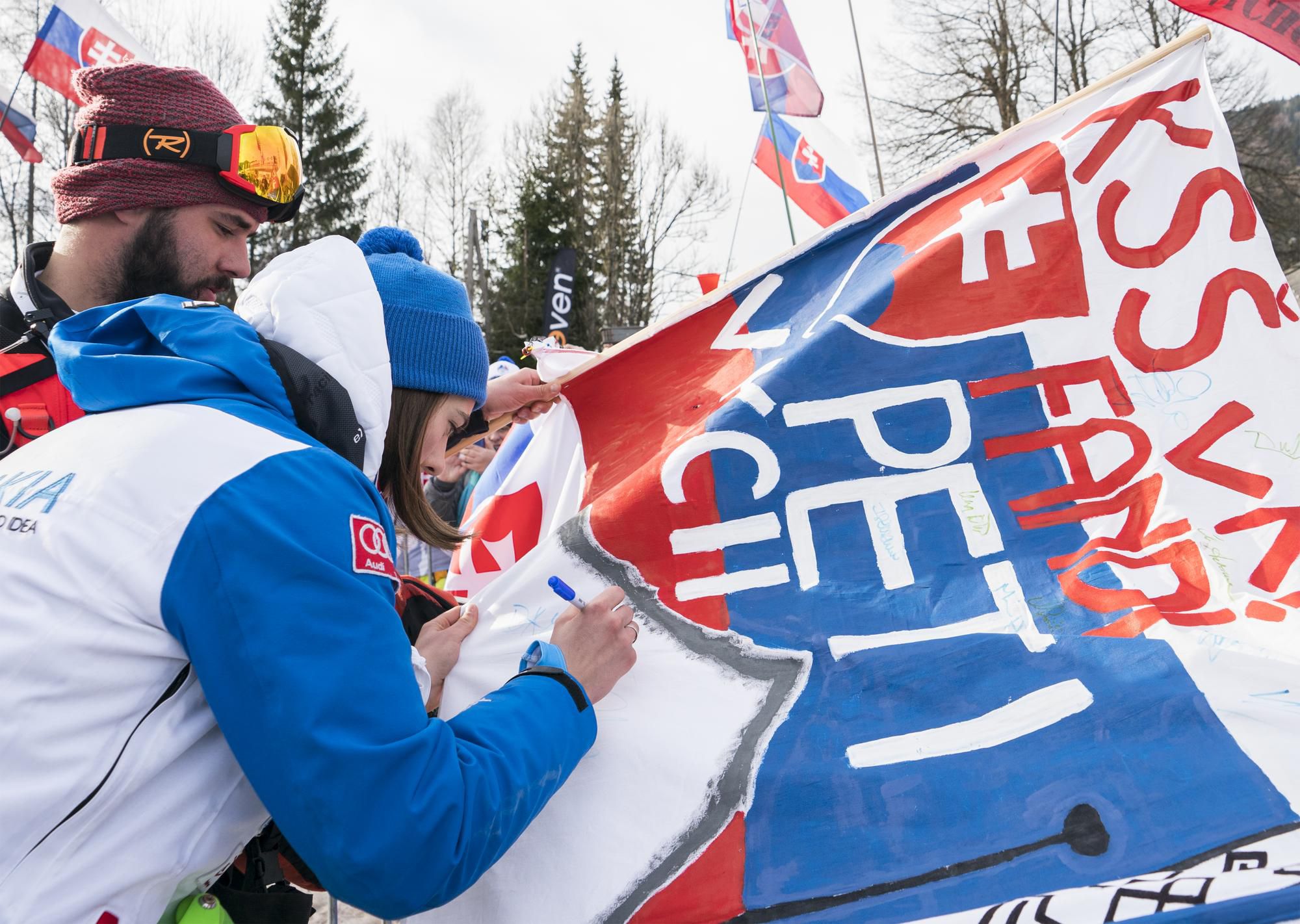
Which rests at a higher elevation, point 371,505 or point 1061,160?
point 1061,160

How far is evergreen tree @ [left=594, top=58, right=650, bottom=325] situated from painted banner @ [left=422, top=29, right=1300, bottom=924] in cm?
2720

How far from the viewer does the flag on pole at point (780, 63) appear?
7742mm

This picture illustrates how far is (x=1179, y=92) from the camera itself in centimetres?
250

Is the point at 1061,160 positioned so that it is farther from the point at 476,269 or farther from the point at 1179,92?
the point at 476,269

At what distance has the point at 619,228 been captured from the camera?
3017 centimetres

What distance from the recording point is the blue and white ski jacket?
3.20 ft

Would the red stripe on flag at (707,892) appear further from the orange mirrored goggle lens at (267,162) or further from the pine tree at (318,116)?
the pine tree at (318,116)

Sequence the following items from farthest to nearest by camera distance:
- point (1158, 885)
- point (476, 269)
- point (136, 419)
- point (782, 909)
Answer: point (476, 269) → point (782, 909) → point (1158, 885) → point (136, 419)

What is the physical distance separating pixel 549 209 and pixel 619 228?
9.10 feet

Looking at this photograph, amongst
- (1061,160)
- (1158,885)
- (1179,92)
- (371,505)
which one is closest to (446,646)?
(371,505)

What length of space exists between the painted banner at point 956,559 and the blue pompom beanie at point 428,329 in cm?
62

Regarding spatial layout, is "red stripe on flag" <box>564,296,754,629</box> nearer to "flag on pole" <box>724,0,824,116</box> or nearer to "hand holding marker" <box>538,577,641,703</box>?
"hand holding marker" <box>538,577,641,703</box>

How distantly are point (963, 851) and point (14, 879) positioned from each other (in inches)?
52.3

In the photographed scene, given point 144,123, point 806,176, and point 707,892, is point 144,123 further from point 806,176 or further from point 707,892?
point 806,176
